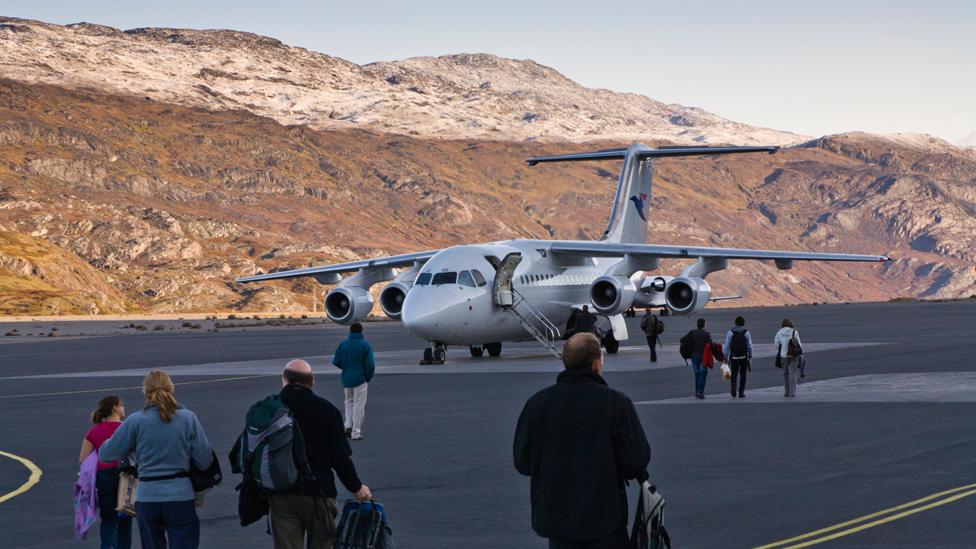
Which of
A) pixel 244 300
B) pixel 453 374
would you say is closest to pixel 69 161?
pixel 244 300

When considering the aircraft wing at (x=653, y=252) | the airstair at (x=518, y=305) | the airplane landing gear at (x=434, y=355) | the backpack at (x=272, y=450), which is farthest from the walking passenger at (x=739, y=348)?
the aircraft wing at (x=653, y=252)

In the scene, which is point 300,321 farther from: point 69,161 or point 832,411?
point 69,161

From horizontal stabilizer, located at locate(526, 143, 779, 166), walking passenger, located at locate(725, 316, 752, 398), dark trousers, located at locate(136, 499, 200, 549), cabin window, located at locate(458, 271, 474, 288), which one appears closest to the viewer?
dark trousers, located at locate(136, 499, 200, 549)

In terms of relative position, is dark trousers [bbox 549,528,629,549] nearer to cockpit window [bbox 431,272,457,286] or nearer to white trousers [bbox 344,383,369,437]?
white trousers [bbox 344,383,369,437]

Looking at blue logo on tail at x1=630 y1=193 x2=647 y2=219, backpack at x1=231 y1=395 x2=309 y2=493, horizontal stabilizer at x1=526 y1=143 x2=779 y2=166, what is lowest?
backpack at x1=231 y1=395 x2=309 y2=493

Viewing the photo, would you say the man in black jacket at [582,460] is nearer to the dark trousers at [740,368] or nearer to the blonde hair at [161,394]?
the blonde hair at [161,394]

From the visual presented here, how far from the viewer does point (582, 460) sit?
7867 millimetres

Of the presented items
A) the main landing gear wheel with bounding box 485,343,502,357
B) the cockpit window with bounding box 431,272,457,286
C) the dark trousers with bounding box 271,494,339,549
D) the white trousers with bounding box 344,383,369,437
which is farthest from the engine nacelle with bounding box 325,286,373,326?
the dark trousers with bounding box 271,494,339,549

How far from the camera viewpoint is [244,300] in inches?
6043

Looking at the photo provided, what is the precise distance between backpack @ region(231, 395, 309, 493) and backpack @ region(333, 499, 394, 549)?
49cm

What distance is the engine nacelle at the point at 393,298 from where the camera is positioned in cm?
4300

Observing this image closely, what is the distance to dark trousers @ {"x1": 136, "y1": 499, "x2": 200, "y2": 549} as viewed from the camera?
956cm

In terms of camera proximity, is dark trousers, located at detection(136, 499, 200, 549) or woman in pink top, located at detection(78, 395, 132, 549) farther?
woman in pink top, located at detection(78, 395, 132, 549)

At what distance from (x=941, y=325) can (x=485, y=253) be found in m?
31.8
